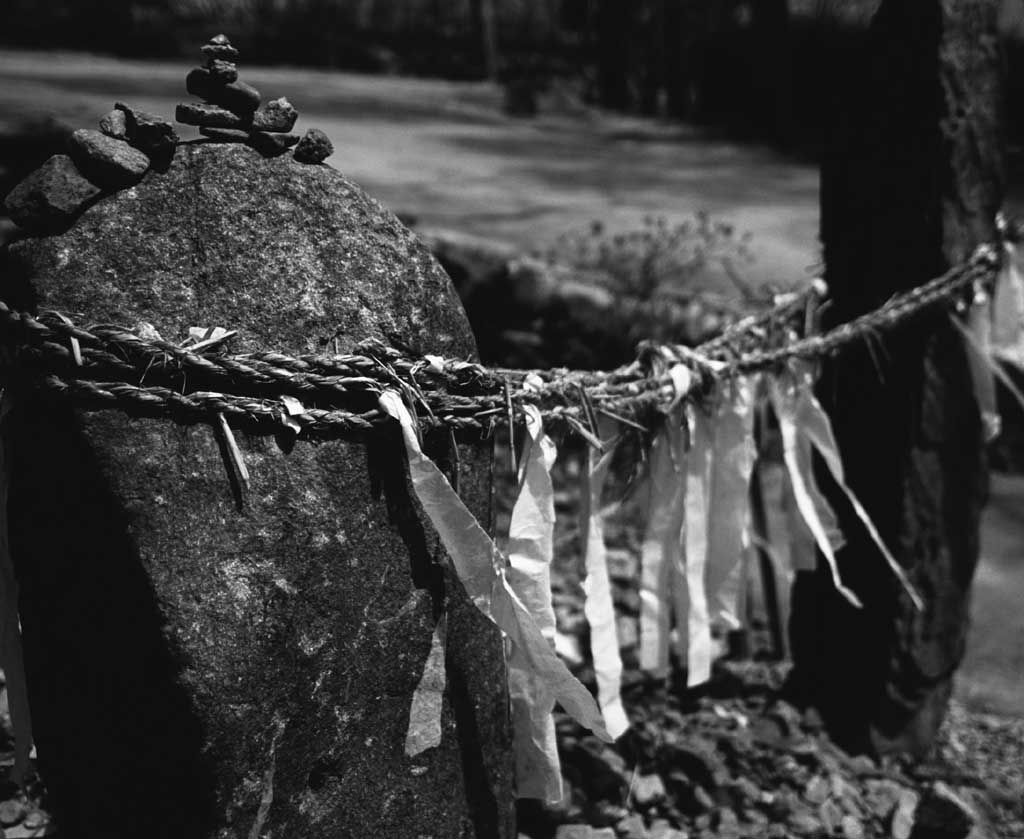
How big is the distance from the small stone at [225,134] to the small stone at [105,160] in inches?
5.5

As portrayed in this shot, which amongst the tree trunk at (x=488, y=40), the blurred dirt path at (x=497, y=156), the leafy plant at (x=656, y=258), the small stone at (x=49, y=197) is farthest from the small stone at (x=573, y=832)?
the tree trunk at (x=488, y=40)

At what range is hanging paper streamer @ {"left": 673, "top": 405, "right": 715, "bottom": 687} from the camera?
245cm

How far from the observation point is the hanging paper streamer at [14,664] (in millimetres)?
1812

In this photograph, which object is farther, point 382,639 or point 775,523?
point 775,523

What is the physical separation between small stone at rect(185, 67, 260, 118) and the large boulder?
0.32ft

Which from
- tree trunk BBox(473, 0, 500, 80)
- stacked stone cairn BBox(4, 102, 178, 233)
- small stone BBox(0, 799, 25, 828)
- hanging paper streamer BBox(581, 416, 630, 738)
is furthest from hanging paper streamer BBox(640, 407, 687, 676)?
tree trunk BBox(473, 0, 500, 80)

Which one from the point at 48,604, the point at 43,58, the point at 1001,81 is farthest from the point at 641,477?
the point at 43,58

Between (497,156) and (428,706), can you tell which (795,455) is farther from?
(497,156)

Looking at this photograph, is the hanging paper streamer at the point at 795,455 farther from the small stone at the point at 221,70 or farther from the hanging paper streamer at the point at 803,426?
the small stone at the point at 221,70

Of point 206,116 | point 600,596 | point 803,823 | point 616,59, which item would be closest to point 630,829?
point 803,823

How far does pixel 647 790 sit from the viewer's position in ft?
8.83

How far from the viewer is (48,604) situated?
1.71 meters

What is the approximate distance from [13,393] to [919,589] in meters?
2.29

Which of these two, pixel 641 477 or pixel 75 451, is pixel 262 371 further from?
pixel 641 477
